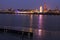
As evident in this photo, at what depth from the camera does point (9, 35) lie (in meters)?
19.4

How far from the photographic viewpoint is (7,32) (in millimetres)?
21062

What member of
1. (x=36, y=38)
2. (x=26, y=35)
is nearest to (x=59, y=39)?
(x=36, y=38)

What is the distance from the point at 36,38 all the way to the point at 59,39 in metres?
1.89

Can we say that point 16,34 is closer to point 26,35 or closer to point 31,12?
point 26,35

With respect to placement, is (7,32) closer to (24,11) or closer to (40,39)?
(40,39)

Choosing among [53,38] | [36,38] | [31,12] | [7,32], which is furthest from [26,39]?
[31,12]

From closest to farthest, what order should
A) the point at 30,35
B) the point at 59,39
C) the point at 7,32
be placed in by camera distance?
the point at 59,39
the point at 30,35
the point at 7,32

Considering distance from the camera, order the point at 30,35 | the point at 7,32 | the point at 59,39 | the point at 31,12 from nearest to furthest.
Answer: the point at 59,39
the point at 30,35
the point at 7,32
the point at 31,12

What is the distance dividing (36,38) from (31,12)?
91018 millimetres

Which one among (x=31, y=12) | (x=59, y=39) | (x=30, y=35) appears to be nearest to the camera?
(x=59, y=39)

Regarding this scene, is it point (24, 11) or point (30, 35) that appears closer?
point (30, 35)

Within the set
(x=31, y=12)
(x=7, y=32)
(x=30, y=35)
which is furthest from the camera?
(x=31, y=12)

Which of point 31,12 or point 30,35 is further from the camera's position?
point 31,12

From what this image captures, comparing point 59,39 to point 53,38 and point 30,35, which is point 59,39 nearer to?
point 53,38
